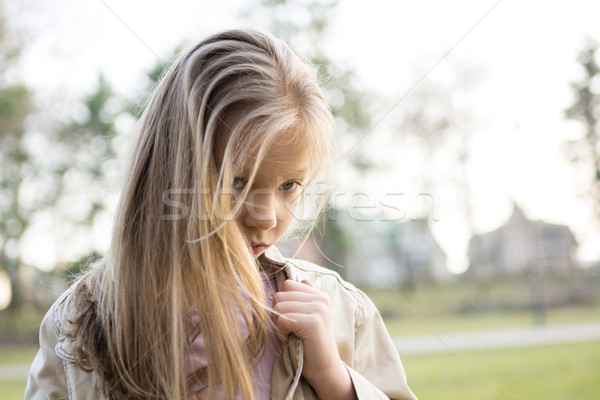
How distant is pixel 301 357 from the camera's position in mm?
1036

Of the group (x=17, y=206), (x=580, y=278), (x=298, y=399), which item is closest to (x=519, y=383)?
(x=298, y=399)

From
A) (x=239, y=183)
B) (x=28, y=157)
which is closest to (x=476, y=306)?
(x=28, y=157)

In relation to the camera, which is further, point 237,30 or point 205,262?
point 237,30

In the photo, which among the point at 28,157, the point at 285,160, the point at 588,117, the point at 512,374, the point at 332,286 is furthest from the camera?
the point at 588,117

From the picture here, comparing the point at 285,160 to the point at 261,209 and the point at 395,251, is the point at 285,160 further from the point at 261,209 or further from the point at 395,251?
the point at 395,251

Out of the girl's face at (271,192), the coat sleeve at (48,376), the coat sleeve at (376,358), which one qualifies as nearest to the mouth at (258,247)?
the girl's face at (271,192)

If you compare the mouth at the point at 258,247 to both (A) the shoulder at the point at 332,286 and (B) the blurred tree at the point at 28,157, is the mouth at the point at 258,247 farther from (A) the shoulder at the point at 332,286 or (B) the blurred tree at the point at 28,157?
(B) the blurred tree at the point at 28,157

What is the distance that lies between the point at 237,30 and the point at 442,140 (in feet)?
44.4

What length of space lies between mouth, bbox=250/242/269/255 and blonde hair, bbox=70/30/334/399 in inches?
1.2

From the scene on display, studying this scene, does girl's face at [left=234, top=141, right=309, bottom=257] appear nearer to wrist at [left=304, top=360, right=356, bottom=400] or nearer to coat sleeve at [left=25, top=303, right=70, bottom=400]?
wrist at [left=304, top=360, right=356, bottom=400]

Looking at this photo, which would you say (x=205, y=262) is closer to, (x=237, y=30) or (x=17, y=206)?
(x=237, y=30)

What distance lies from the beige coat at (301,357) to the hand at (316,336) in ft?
0.07

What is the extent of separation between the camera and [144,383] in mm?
1047

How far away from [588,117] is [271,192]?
50.3ft
